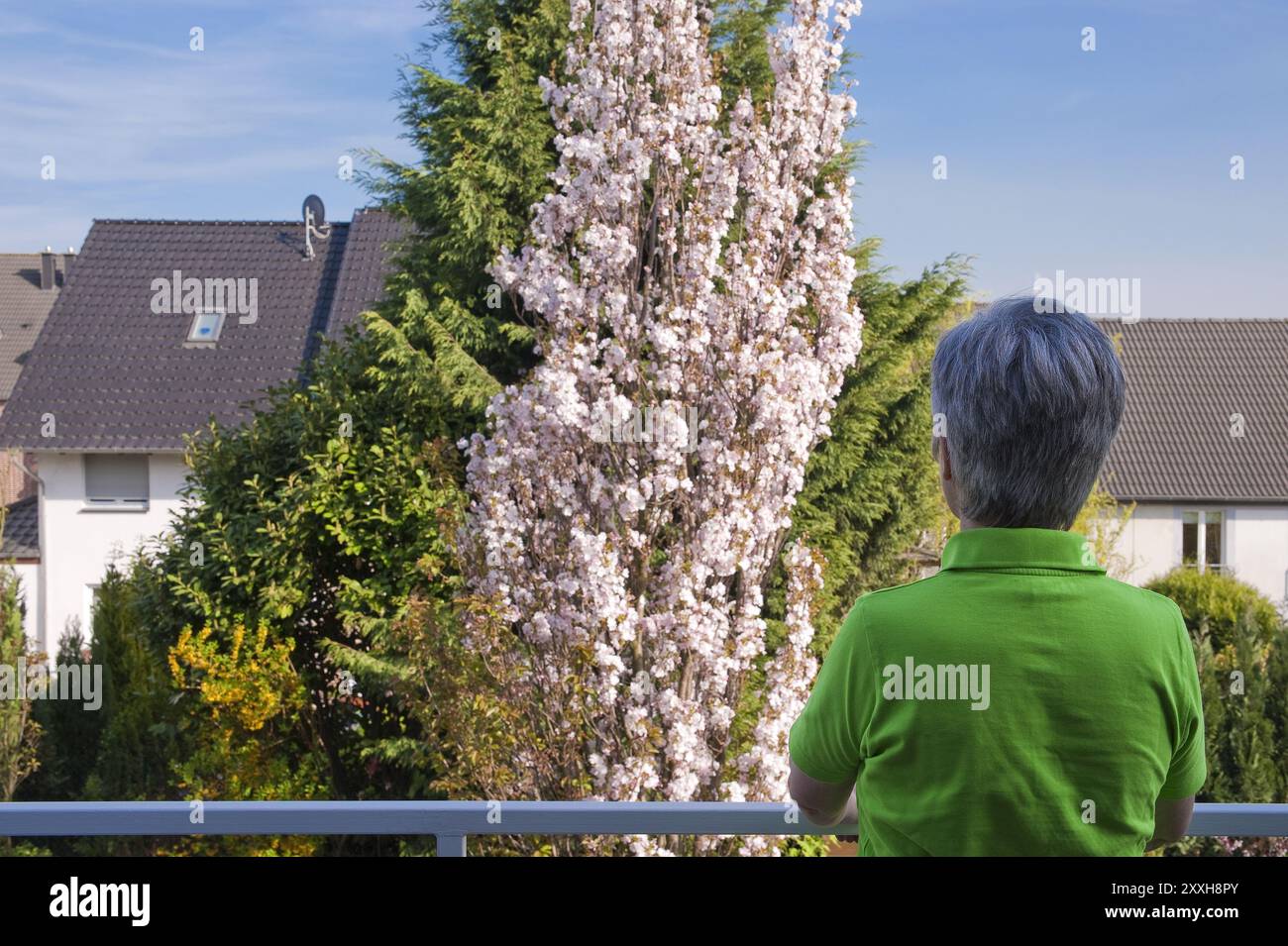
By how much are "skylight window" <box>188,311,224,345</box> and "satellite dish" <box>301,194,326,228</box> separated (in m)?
2.91

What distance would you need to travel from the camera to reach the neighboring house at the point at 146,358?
23859mm

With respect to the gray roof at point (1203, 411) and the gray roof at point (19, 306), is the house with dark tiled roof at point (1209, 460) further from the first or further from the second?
the gray roof at point (19, 306)

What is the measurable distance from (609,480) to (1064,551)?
5.72 metres

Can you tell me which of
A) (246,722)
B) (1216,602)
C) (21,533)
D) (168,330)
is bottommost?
(1216,602)

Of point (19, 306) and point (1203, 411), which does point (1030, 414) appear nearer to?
point (1203, 411)

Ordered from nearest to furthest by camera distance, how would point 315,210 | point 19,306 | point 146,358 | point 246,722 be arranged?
1. point 246,722
2. point 146,358
3. point 315,210
4. point 19,306

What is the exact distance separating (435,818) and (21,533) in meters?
28.3

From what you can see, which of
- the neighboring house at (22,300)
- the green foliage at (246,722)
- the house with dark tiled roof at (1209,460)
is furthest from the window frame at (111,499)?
the house with dark tiled roof at (1209,460)

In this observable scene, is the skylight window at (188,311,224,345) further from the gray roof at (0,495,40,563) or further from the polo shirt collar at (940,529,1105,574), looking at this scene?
the polo shirt collar at (940,529,1105,574)

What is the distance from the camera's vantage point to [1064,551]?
59.5 inches

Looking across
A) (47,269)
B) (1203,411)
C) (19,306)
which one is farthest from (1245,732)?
(47,269)

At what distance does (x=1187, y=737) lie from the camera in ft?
5.16
